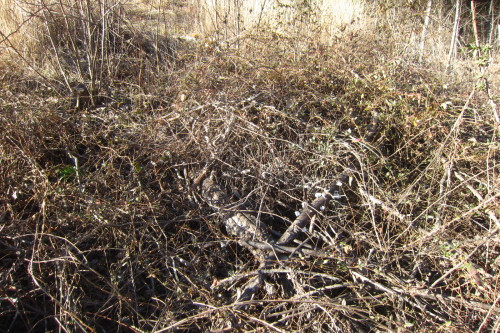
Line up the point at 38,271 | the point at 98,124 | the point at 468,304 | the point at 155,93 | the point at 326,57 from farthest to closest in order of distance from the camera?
the point at 326,57
the point at 155,93
the point at 98,124
the point at 38,271
the point at 468,304

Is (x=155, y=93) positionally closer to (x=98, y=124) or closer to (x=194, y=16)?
(x=98, y=124)

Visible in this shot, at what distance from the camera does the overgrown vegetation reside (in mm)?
1640

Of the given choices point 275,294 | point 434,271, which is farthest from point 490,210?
point 275,294

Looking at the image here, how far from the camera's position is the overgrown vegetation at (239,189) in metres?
1.64

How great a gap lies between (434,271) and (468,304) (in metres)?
0.36

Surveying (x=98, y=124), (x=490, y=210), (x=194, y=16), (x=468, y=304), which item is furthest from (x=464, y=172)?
(x=194, y=16)

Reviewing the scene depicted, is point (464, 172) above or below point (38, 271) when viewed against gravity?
above

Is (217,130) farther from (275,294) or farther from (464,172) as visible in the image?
(464,172)

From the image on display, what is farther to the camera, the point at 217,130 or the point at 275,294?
the point at 217,130

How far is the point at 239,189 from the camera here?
2.22 m

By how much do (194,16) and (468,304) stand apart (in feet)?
13.8

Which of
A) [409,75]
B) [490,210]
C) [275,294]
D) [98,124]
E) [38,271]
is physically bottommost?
[275,294]

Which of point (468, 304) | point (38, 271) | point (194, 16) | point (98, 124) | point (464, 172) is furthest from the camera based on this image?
point (194, 16)

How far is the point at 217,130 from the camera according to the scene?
2361 millimetres
